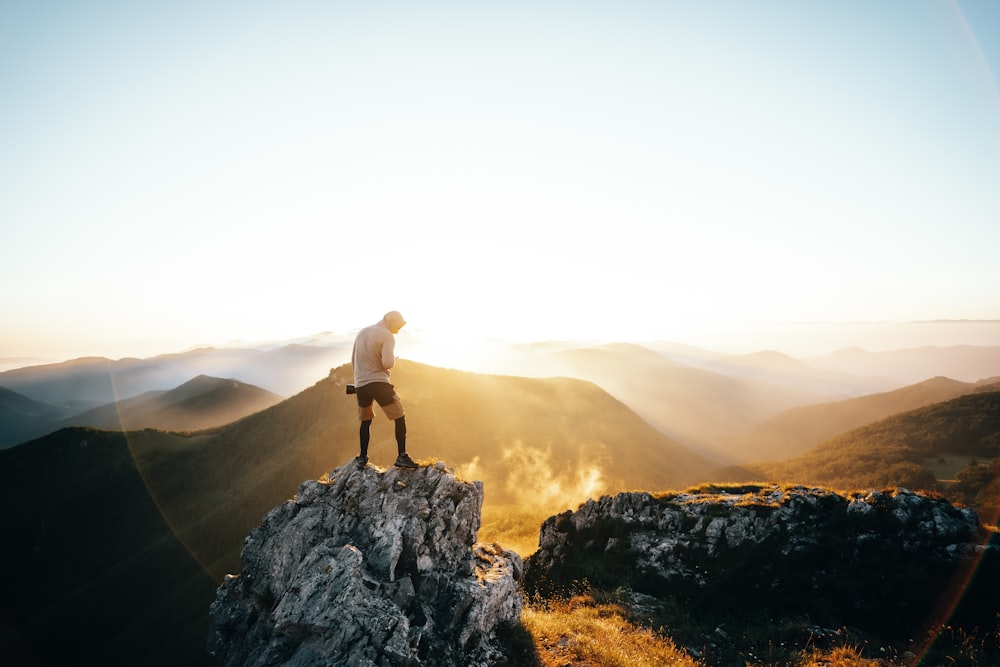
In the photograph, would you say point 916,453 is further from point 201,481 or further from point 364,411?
point 201,481

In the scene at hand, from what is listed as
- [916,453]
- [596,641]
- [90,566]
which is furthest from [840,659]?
[916,453]

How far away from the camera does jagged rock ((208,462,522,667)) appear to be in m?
9.34

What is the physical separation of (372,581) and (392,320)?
7.23m

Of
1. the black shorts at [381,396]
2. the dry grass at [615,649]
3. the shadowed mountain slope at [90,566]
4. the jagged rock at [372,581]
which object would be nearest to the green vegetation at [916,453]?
the dry grass at [615,649]

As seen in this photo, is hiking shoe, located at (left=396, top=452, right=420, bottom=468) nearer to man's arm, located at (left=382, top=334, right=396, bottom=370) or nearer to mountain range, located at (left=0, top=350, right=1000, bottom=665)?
man's arm, located at (left=382, top=334, right=396, bottom=370)

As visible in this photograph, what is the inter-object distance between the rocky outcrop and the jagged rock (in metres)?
5.80

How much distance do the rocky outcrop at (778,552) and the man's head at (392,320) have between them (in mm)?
13829

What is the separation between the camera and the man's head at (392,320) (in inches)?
467

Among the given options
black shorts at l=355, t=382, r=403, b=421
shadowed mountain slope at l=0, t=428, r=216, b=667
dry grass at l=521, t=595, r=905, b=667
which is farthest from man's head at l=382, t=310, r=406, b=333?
shadowed mountain slope at l=0, t=428, r=216, b=667

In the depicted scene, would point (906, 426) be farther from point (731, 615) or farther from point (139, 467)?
point (139, 467)

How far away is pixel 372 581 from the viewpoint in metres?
10.5

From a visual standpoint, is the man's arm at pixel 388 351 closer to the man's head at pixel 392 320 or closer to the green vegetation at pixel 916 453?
the man's head at pixel 392 320

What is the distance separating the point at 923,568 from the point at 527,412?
9074 cm

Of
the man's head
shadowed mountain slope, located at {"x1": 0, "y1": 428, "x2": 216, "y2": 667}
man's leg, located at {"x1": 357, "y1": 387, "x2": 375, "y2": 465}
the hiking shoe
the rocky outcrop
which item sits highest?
the man's head
